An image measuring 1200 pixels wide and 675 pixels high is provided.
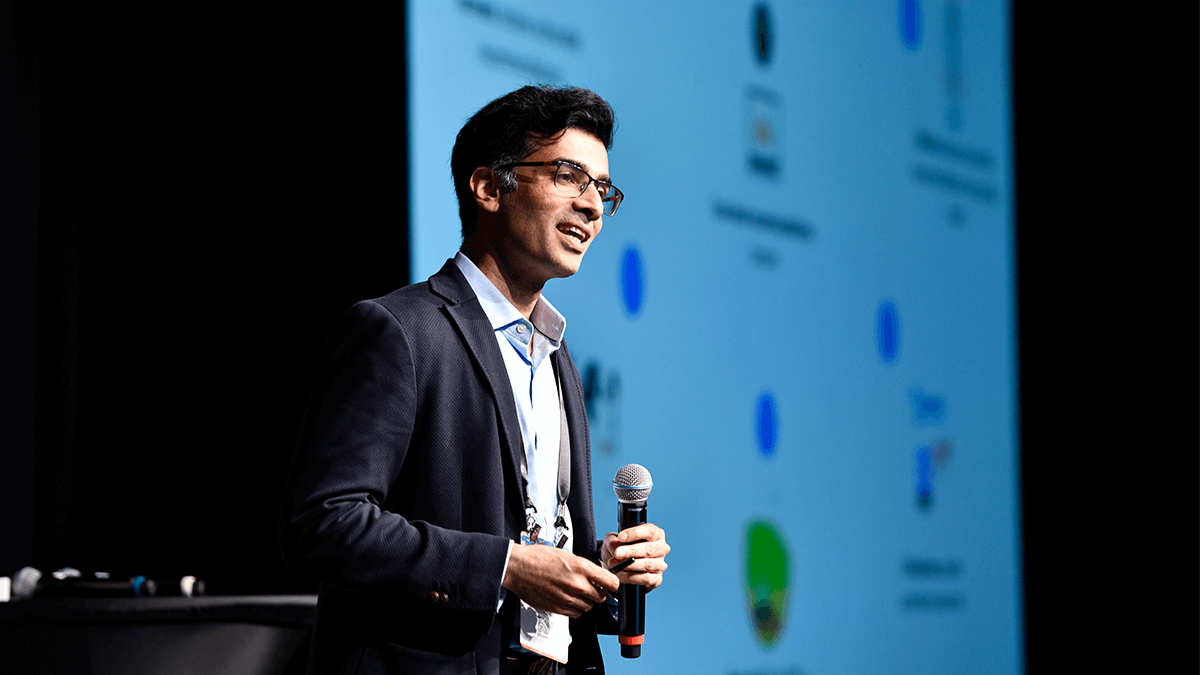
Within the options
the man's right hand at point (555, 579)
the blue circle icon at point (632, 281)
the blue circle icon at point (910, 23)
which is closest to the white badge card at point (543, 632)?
the man's right hand at point (555, 579)

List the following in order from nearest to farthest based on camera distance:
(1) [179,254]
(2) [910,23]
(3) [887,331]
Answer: (1) [179,254], (3) [887,331], (2) [910,23]

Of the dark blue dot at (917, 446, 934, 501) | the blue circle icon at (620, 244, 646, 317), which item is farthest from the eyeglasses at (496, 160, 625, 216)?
the dark blue dot at (917, 446, 934, 501)

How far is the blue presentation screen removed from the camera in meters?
2.91

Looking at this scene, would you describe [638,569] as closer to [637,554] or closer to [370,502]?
[637,554]

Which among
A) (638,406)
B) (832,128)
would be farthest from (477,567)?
(832,128)

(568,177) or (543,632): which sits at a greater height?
(568,177)

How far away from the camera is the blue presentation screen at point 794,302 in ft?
9.55

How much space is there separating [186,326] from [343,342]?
164 centimetres

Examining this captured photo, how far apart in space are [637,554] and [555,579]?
0.46ft

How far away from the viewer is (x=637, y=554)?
4.99 ft

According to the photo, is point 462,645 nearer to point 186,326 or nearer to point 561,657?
point 561,657

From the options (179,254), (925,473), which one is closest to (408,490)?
(179,254)

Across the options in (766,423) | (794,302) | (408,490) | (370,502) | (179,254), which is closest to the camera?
(370,502)

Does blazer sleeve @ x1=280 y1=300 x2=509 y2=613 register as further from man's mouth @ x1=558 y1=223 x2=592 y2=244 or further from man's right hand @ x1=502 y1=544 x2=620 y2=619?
man's mouth @ x1=558 y1=223 x2=592 y2=244
